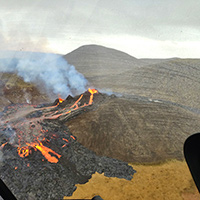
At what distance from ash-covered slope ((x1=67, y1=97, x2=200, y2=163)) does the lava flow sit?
1.84 metres

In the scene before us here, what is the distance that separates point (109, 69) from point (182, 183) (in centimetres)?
4210

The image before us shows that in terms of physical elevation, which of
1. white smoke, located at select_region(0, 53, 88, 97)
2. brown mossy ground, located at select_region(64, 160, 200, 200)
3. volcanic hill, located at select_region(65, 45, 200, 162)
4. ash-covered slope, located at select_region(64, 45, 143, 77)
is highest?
brown mossy ground, located at select_region(64, 160, 200, 200)

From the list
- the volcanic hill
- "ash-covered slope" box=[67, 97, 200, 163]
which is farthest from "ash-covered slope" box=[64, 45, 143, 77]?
"ash-covered slope" box=[67, 97, 200, 163]

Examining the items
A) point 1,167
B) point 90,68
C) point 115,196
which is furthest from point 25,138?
point 90,68

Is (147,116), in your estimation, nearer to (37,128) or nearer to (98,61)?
(37,128)

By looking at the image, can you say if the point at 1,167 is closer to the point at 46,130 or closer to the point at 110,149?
the point at 46,130

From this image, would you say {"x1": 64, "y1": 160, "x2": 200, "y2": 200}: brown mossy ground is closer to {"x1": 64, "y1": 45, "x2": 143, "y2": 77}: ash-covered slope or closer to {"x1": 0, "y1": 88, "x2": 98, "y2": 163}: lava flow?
{"x1": 0, "y1": 88, "x2": 98, "y2": 163}: lava flow

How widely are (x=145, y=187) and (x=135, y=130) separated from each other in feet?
24.9

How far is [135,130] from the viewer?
67.4 ft

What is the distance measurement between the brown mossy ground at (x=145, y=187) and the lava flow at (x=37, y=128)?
12.3 ft

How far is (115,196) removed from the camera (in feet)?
41.2

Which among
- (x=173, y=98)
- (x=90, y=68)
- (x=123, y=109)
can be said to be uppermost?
(x=123, y=109)

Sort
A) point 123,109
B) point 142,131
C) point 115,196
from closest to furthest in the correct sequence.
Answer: point 115,196 < point 142,131 < point 123,109

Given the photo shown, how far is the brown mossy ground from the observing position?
41.6ft
